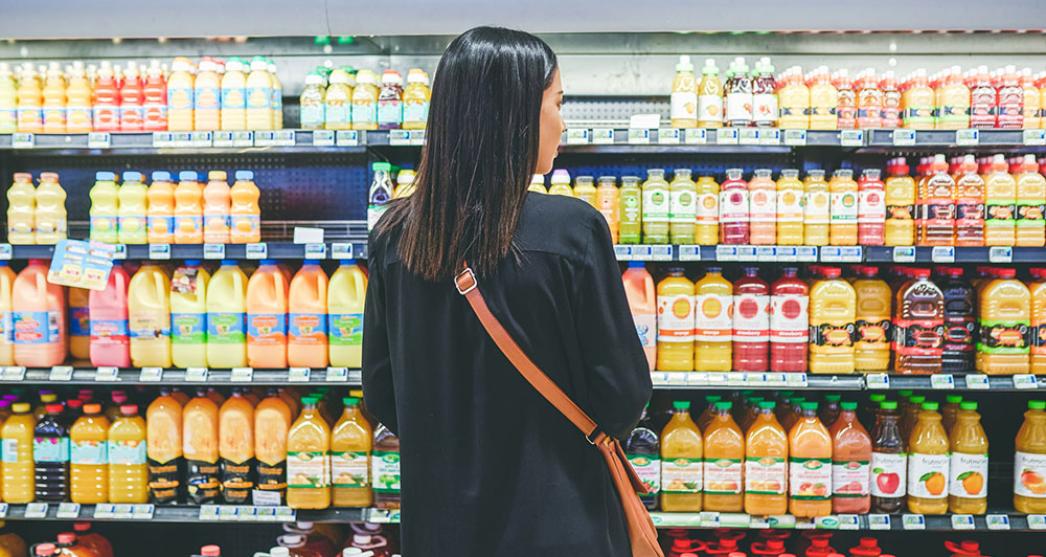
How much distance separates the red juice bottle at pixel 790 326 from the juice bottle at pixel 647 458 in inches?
22.3

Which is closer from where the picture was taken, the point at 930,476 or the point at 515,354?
the point at 515,354

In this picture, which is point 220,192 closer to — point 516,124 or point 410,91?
point 410,91

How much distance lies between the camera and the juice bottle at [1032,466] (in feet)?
10.0

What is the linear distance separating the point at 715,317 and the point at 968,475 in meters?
1.16

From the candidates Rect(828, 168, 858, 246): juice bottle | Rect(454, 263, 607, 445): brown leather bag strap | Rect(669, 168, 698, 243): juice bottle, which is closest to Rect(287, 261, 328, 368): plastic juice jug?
Rect(669, 168, 698, 243): juice bottle

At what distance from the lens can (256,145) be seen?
3.00 metres

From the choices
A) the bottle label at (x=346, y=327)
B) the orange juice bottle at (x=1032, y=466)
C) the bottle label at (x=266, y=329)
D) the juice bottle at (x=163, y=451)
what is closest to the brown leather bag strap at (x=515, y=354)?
the bottle label at (x=346, y=327)

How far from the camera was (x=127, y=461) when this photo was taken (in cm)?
311

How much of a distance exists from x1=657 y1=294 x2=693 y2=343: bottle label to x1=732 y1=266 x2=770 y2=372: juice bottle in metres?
0.18

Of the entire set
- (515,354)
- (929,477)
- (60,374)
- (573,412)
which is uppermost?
(515,354)

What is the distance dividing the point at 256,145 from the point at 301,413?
3.57 ft

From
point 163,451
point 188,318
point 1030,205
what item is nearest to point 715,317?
point 1030,205

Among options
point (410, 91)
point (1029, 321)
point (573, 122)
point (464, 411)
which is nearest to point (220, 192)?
point (410, 91)

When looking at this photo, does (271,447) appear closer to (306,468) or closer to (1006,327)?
(306,468)
